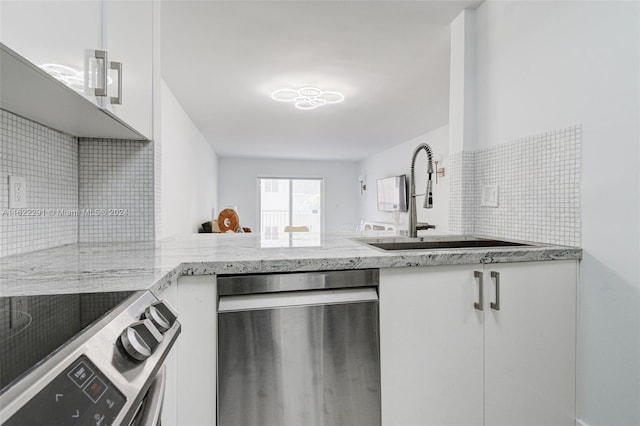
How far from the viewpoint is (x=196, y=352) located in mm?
956

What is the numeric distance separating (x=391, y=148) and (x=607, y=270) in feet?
18.1

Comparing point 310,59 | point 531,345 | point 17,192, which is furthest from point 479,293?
point 310,59

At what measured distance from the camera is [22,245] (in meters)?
1.16

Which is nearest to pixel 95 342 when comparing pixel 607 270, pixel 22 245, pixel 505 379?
pixel 22 245

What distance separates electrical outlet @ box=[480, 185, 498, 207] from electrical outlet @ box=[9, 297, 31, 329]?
1880 mm

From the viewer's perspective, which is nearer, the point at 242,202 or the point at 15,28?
the point at 15,28

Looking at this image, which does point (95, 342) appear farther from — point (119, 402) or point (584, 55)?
point (584, 55)

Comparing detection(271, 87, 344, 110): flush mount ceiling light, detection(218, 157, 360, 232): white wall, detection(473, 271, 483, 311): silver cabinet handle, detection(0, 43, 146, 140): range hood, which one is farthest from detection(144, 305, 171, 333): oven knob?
detection(218, 157, 360, 232): white wall

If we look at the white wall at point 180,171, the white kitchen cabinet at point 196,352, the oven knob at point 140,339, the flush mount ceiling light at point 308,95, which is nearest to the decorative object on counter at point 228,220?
the white wall at point 180,171

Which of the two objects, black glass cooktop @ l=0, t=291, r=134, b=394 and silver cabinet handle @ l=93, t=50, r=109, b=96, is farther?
silver cabinet handle @ l=93, t=50, r=109, b=96

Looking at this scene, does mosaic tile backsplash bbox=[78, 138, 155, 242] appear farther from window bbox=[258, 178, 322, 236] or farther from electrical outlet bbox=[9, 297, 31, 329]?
window bbox=[258, 178, 322, 236]

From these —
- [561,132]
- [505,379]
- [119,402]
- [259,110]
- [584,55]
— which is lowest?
[505,379]

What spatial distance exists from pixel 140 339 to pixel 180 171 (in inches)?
138

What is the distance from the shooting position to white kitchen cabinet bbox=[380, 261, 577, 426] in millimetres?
1091
